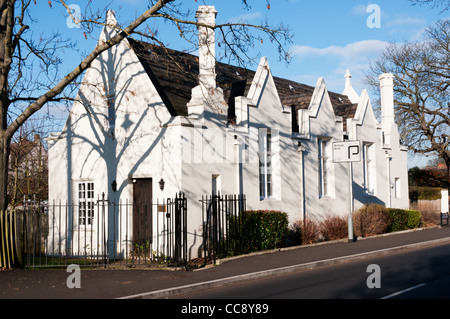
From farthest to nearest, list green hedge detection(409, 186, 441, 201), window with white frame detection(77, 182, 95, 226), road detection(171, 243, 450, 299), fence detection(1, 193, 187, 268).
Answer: green hedge detection(409, 186, 441, 201), window with white frame detection(77, 182, 95, 226), fence detection(1, 193, 187, 268), road detection(171, 243, 450, 299)

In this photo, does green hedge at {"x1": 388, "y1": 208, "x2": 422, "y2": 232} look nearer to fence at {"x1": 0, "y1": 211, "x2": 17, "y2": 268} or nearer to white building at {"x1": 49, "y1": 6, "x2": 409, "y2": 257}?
white building at {"x1": 49, "y1": 6, "x2": 409, "y2": 257}

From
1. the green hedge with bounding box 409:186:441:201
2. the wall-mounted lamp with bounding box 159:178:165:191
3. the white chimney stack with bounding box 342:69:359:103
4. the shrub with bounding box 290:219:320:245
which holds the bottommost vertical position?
the shrub with bounding box 290:219:320:245

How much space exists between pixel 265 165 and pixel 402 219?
8.17 m

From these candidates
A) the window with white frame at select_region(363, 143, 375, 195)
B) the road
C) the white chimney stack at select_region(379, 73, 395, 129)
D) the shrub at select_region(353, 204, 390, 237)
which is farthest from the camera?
the white chimney stack at select_region(379, 73, 395, 129)

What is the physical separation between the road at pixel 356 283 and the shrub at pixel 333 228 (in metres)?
5.45

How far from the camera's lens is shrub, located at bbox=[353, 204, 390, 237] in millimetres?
19750

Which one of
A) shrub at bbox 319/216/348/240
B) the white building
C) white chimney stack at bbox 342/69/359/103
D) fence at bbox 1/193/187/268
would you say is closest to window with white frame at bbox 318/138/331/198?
the white building

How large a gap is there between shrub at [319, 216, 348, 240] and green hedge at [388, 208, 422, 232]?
10.1ft

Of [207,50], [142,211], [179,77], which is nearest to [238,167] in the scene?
[142,211]

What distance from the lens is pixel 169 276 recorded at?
1146 cm

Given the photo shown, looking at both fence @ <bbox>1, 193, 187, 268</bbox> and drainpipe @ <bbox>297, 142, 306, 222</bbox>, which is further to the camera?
drainpipe @ <bbox>297, 142, 306, 222</bbox>

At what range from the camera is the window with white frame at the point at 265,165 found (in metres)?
17.5
